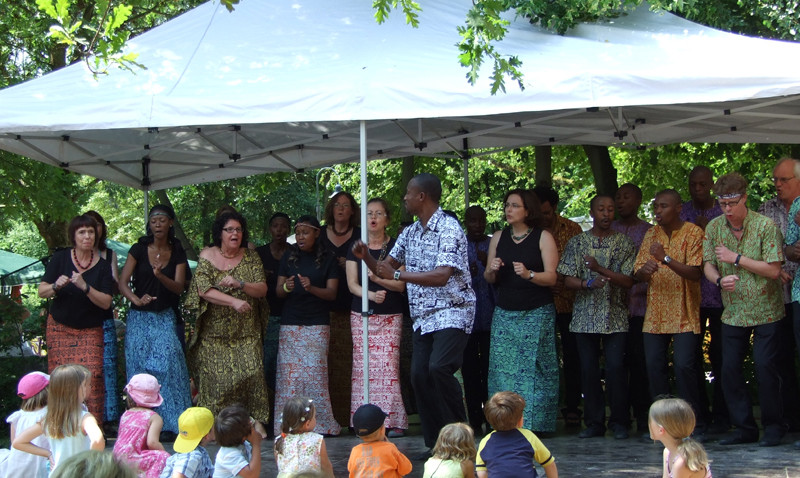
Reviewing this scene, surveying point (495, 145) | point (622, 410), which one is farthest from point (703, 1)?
point (622, 410)

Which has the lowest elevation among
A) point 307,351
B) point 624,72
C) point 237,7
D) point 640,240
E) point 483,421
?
point 483,421

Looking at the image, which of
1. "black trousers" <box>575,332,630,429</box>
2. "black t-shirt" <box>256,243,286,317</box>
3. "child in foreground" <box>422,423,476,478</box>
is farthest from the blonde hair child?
"black trousers" <box>575,332,630,429</box>

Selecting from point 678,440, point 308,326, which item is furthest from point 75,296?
point 678,440

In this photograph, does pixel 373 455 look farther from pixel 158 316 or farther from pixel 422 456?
pixel 158 316

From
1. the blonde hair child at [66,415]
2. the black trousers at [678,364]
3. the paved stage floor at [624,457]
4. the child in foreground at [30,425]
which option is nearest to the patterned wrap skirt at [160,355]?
the paved stage floor at [624,457]

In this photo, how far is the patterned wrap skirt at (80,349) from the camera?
27.1ft

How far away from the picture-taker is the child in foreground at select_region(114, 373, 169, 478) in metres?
5.70

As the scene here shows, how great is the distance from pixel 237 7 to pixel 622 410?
467 centimetres

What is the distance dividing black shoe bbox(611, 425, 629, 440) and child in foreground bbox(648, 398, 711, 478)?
2654mm

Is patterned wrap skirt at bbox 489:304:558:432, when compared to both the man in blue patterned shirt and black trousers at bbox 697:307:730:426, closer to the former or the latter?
the man in blue patterned shirt

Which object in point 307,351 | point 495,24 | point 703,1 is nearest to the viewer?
point 495,24

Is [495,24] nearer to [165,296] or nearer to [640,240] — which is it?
[640,240]

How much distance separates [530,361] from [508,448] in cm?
241

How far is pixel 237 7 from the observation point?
8.63 m
